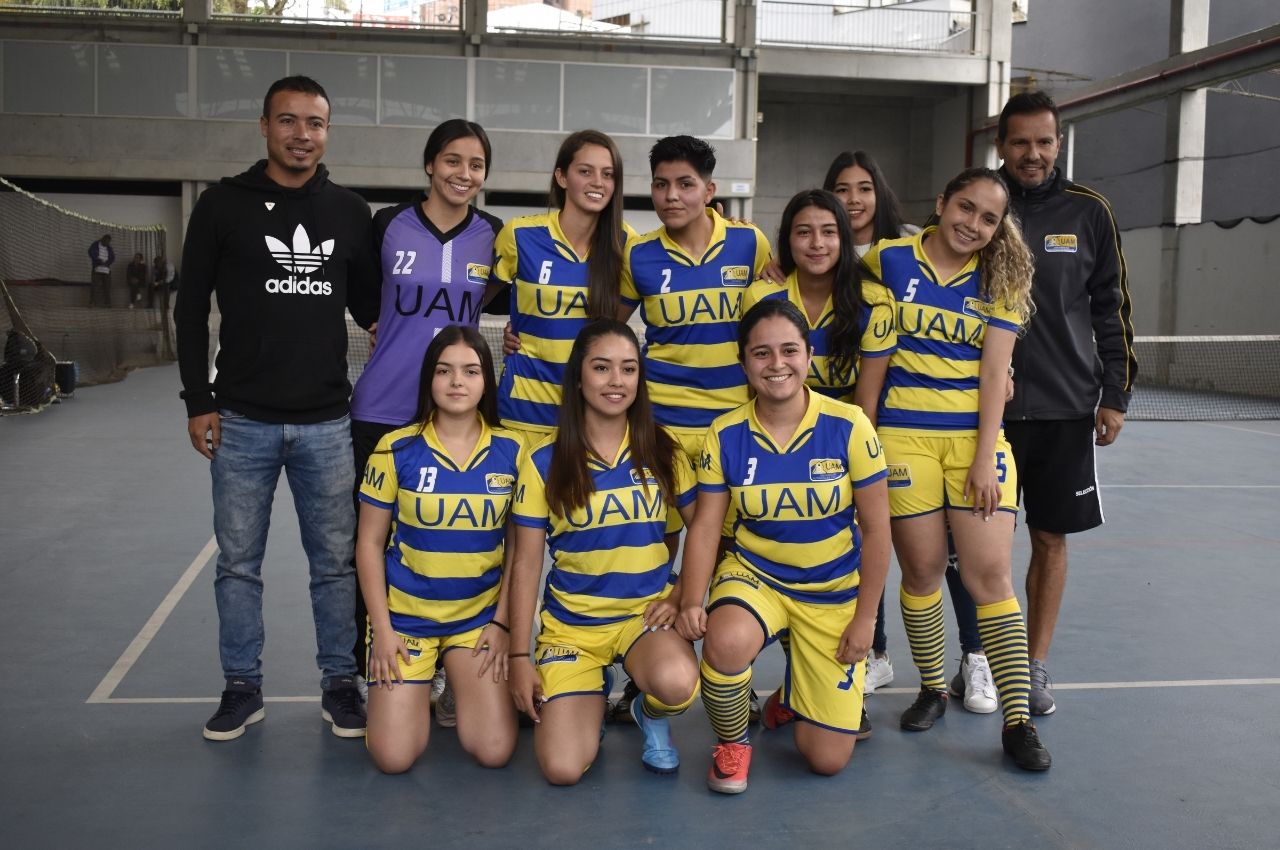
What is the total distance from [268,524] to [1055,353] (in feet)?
8.83

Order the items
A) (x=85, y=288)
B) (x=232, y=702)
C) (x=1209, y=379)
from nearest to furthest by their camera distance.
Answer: (x=232, y=702) < (x=1209, y=379) < (x=85, y=288)

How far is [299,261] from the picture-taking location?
11.9 feet

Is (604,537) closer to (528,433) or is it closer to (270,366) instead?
(528,433)

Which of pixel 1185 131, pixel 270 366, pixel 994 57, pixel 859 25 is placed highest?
pixel 859 25

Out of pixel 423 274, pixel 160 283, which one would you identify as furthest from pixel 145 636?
pixel 160 283

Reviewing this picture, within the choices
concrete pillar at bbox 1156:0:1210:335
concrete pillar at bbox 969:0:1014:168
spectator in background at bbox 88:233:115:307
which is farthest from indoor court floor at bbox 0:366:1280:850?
concrete pillar at bbox 969:0:1014:168

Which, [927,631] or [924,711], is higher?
[927,631]

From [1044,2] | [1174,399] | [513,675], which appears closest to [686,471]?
[513,675]

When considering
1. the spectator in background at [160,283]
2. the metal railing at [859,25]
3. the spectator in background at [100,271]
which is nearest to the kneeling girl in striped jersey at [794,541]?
the spectator in background at [100,271]

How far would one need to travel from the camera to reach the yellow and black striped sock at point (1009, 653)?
11.6 feet

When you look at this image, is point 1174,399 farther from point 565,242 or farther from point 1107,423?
point 565,242

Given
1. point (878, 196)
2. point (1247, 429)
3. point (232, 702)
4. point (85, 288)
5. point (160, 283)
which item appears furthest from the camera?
point (160, 283)

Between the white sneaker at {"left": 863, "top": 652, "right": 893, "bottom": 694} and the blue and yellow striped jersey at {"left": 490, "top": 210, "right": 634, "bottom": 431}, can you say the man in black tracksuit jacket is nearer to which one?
the white sneaker at {"left": 863, "top": 652, "right": 893, "bottom": 694}

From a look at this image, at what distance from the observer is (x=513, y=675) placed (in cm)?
349
